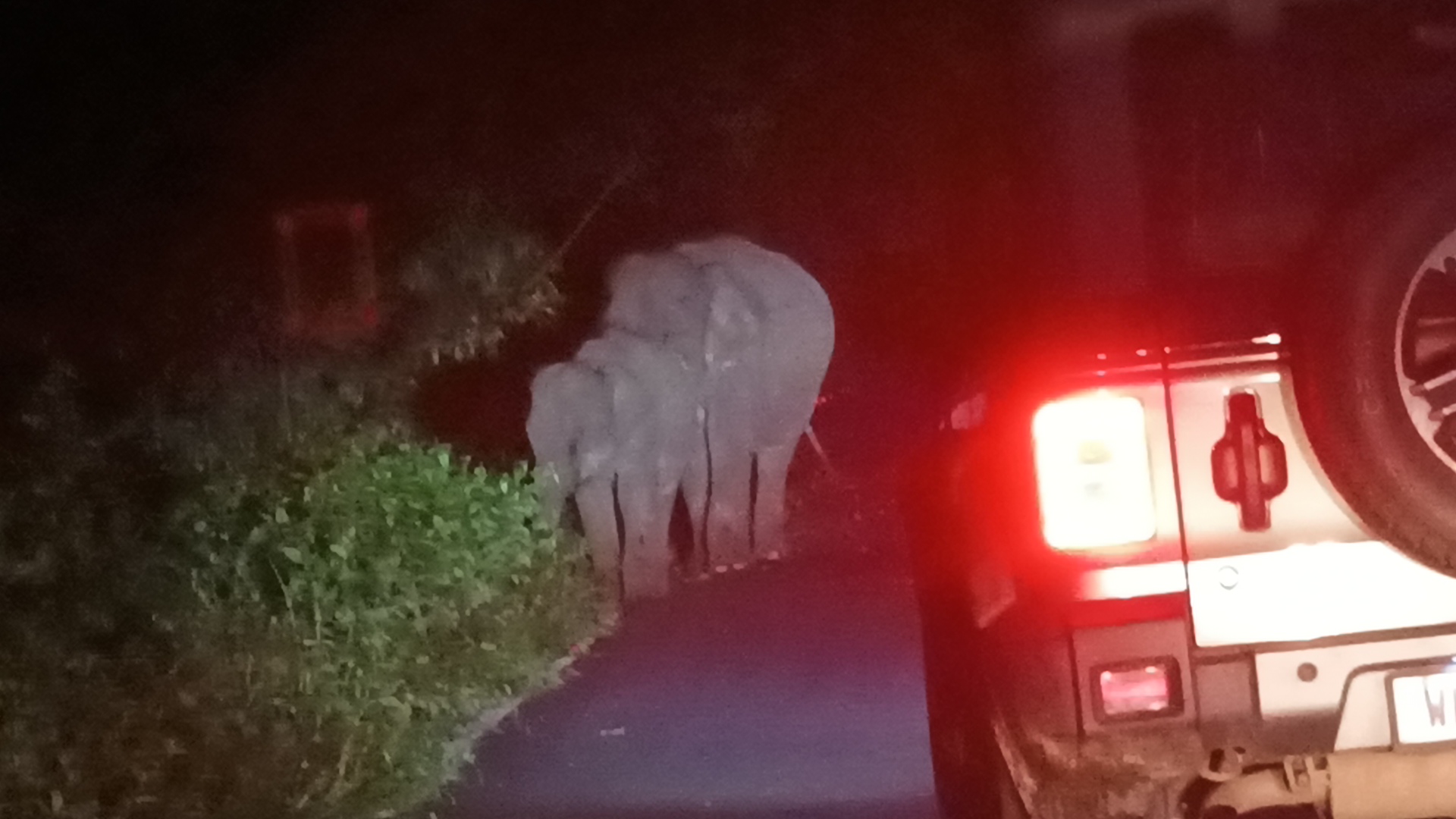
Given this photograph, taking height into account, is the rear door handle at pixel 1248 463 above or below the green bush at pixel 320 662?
above

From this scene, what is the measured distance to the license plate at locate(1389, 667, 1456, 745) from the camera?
8.38ft

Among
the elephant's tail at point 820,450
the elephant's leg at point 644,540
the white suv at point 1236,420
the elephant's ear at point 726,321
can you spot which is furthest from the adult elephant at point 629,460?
the white suv at point 1236,420

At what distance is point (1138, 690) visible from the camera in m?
2.58

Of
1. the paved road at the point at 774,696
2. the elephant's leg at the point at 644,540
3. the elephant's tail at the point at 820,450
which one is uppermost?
the elephant's tail at the point at 820,450

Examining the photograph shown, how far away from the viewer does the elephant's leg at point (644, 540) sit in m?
4.43

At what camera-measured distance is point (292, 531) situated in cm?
458

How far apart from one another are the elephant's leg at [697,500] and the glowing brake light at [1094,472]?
77.1 inches

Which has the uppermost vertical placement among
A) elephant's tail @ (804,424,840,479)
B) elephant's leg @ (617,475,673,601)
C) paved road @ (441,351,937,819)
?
elephant's tail @ (804,424,840,479)

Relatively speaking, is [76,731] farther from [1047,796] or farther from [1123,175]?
[1123,175]

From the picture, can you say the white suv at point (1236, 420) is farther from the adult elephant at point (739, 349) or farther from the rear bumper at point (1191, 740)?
the adult elephant at point (739, 349)

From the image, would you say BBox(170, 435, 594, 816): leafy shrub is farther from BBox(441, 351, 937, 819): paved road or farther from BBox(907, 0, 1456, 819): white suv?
BBox(907, 0, 1456, 819): white suv

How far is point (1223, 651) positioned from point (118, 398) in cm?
349

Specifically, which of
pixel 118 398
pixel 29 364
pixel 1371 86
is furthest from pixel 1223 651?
pixel 29 364

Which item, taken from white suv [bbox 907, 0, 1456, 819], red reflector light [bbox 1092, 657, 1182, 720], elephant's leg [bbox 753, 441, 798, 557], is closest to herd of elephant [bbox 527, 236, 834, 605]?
elephant's leg [bbox 753, 441, 798, 557]
